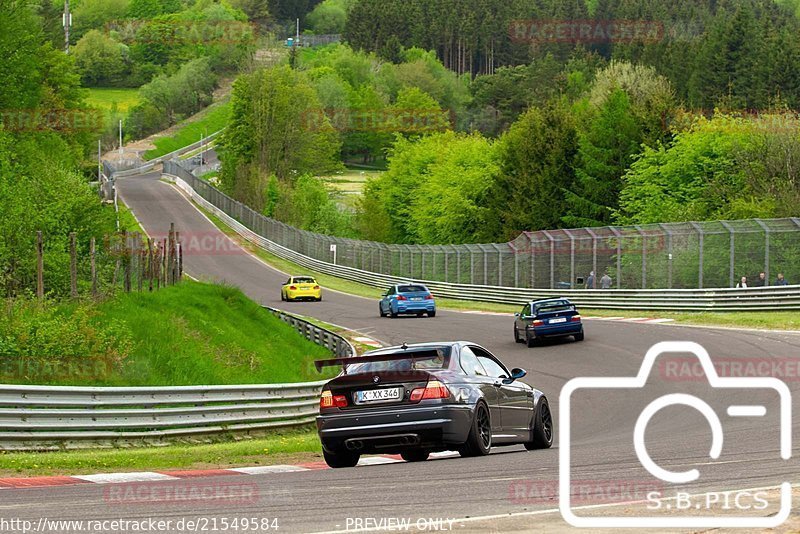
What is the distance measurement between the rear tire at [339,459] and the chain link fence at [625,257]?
88.4ft

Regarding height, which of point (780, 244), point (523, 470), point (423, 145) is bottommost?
point (423, 145)

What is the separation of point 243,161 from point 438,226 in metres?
35.0

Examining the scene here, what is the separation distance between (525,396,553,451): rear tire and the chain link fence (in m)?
24.4

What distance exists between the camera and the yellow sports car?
58.8 metres

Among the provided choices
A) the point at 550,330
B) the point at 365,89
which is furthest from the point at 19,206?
the point at 365,89

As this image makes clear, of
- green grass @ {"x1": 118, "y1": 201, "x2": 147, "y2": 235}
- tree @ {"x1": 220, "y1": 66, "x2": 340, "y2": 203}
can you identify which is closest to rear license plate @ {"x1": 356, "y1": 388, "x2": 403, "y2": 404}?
green grass @ {"x1": 118, "y1": 201, "x2": 147, "y2": 235}

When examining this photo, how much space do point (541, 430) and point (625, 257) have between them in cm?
3085

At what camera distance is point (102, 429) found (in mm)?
17375

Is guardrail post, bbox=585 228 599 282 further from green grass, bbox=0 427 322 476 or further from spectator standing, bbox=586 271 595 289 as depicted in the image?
green grass, bbox=0 427 322 476

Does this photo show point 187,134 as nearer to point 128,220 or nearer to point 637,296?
point 128,220

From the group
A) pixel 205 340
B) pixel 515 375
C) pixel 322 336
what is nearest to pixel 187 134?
pixel 322 336

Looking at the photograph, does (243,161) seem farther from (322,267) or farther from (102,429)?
(102,429)

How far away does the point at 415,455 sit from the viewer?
49.2 ft

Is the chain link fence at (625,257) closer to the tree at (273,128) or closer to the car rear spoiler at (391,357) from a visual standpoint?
the car rear spoiler at (391,357)
